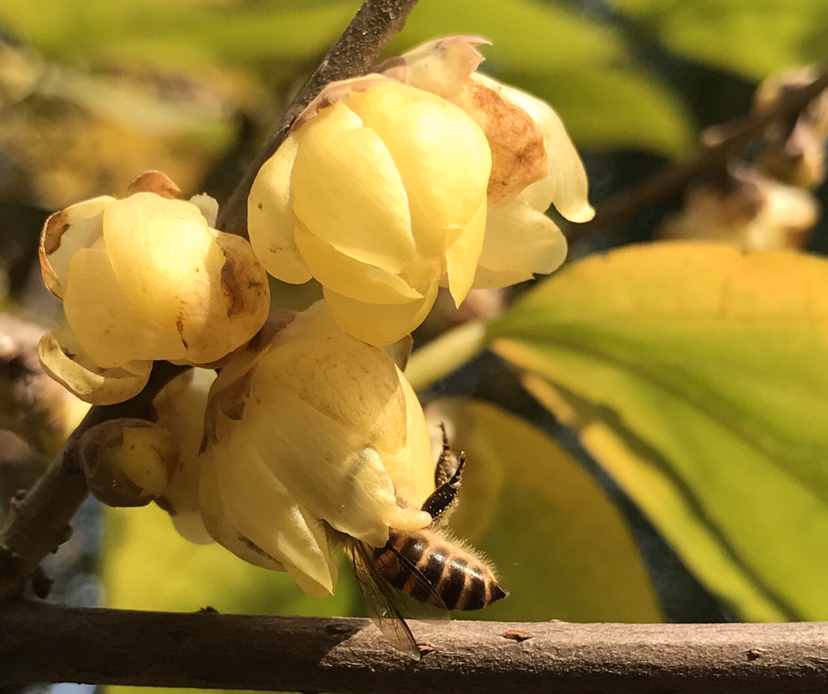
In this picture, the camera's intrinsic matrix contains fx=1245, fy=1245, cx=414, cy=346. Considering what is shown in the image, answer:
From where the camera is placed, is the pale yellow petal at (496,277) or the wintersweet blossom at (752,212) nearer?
the pale yellow petal at (496,277)

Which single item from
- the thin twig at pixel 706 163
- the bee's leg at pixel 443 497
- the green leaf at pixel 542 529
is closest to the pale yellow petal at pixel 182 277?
the bee's leg at pixel 443 497

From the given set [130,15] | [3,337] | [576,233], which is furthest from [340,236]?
[130,15]

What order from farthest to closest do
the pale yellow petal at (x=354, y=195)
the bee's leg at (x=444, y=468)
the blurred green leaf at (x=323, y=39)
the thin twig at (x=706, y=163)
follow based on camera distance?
the blurred green leaf at (x=323, y=39), the thin twig at (x=706, y=163), the bee's leg at (x=444, y=468), the pale yellow petal at (x=354, y=195)

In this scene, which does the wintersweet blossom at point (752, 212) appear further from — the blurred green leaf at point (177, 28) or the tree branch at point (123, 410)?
the tree branch at point (123, 410)

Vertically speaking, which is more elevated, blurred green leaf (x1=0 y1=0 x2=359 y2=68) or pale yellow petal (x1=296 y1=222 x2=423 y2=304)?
pale yellow petal (x1=296 y1=222 x2=423 y2=304)

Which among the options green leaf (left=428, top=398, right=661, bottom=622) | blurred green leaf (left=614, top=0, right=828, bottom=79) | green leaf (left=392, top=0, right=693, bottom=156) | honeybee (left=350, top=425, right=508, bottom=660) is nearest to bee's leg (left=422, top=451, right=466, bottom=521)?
honeybee (left=350, top=425, right=508, bottom=660)

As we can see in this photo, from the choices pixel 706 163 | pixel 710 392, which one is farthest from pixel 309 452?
pixel 706 163

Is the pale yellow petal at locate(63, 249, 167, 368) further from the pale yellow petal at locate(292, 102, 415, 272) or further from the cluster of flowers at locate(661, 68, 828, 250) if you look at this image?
the cluster of flowers at locate(661, 68, 828, 250)

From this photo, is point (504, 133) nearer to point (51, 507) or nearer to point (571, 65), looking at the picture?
point (51, 507)
